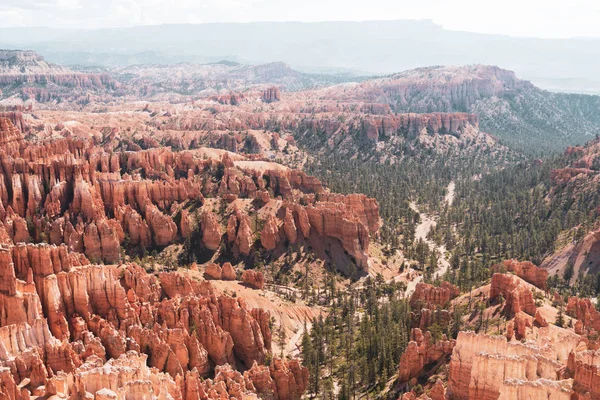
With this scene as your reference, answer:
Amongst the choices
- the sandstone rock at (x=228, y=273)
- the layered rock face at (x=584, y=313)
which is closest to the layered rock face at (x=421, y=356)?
the layered rock face at (x=584, y=313)

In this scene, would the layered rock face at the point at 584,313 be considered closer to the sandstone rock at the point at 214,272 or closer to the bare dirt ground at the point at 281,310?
the bare dirt ground at the point at 281,310

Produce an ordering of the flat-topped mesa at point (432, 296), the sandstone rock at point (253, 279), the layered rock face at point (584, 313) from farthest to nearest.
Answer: the sandstone rock at point (253, 279), the flat-topped mesa at point (432, 296), the layered rock face at point (584, 313)

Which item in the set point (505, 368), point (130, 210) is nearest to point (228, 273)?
point (130, 210)

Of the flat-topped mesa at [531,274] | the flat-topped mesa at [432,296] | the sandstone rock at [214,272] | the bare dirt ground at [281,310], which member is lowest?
the bare dirt ground at [281,310]

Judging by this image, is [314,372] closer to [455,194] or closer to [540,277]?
[540,277]

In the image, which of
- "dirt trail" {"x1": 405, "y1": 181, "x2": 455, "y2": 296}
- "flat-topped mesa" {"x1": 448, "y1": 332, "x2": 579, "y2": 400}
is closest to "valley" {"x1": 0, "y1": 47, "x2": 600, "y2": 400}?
"flat-topped mesa" {"x1": 448, "y1": 332, "x2": 579, "y2": 400}

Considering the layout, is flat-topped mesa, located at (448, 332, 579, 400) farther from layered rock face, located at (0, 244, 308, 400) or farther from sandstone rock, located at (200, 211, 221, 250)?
sandstone rock, located at (200, 211, 221, 250)

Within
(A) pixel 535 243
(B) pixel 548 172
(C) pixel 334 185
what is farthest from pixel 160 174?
(B) pixel 548 172

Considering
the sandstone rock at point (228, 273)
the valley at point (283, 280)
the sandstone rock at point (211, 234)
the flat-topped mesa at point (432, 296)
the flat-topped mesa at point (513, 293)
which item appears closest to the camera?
the valley at point (283, 280)
